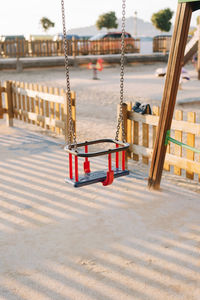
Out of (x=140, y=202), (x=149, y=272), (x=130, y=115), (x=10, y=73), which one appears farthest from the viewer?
(x=10, y=73)

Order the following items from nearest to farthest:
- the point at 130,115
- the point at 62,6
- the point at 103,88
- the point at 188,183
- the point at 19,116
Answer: the point at 62,6
the point at 188,183
the point at 130,115
the point at 19,116
the point at 103,88

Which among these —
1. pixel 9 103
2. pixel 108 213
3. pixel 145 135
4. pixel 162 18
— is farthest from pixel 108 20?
pixel 108 213

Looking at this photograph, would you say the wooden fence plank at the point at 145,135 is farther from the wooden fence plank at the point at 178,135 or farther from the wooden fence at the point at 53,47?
the wooden fence at the point at 53,47

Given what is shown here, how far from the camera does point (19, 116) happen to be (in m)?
9.33

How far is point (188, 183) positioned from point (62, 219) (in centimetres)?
212

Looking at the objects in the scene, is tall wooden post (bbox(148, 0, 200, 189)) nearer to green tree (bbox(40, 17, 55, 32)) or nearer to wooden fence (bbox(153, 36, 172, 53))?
wooden fence (bbox(153, 36, 172, 53))

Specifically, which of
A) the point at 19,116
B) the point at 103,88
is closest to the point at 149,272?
the point at 19,116

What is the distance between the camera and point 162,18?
207 feet

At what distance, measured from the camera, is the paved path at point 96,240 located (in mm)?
3215

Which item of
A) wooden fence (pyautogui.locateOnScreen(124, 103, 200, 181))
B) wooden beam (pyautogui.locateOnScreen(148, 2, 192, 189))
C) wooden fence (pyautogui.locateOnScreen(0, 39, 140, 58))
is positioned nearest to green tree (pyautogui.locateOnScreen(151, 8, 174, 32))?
wooden fence (pyautogui.locateOnScreen(0, 39, 140, 58))

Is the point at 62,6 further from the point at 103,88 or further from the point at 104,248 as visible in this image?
the point at 103,88

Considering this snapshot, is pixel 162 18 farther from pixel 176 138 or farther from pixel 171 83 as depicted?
pixel 171 83

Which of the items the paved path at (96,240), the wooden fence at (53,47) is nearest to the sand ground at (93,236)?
the paved path at (96,240)

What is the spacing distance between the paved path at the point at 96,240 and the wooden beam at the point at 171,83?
0.38m
